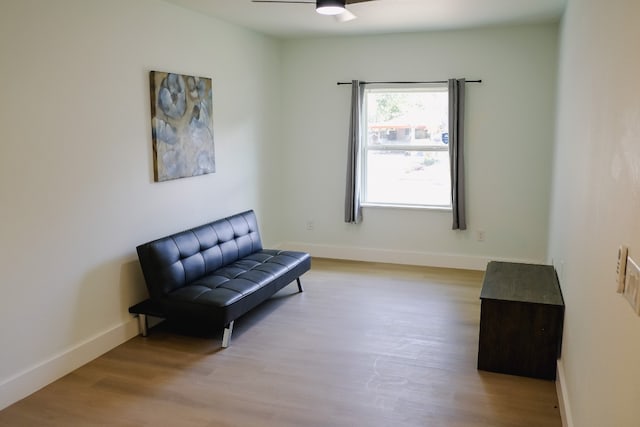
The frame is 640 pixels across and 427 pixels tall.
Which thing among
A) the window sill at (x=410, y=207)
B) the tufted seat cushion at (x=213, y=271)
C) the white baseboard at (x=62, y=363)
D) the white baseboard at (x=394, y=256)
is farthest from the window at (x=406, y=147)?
the white baseboard at (x=62, y=363)

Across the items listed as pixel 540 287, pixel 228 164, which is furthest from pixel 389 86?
pixel 540 287

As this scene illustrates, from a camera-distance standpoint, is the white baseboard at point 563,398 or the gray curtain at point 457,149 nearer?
the white baseboard at point 563,398

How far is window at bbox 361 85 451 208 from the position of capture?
560 cm

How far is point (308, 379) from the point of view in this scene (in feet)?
10.4

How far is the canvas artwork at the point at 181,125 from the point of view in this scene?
3.95m

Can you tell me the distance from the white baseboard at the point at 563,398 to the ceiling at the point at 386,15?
9.22 ft

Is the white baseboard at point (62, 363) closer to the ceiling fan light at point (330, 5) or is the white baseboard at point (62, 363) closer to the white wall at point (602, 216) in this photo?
the ceiling fan light at point (330, 5)

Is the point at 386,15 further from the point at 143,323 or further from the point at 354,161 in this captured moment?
the point at 143,323

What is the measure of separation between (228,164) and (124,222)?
153 centimetres

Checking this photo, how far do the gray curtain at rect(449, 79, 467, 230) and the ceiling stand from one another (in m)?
0.63

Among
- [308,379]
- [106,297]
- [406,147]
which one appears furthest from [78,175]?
[406,147]

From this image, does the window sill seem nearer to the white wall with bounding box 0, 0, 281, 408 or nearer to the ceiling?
the ceiling

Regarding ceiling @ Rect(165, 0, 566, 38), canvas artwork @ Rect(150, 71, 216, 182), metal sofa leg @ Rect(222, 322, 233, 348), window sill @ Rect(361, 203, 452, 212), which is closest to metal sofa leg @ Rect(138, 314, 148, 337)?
metal sofa leg @ Rect(222, 322, 233, 348)

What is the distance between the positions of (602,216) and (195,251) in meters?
2.96
